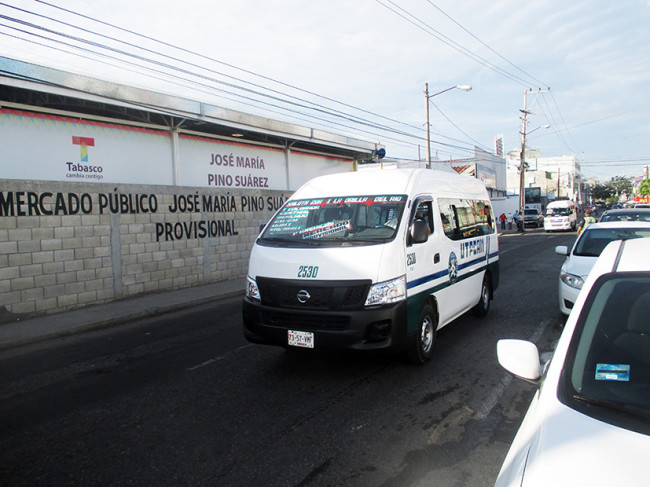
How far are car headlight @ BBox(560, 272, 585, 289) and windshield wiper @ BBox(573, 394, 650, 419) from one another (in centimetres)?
512

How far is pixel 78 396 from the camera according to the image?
4.97 metres

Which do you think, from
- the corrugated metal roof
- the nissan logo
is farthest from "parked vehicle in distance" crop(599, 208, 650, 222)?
the corrugated metal roof

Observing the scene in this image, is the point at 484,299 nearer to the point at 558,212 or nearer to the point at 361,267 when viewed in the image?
the point at 361,267

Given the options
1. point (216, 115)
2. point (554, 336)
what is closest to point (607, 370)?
point (554, 336)

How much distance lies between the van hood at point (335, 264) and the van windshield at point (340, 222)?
17 cm

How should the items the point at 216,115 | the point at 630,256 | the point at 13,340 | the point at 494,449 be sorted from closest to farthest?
the point at 630,256 → the point at 494,449 → the point at 13,340 → the point at 216,115

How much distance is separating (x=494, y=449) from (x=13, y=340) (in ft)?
23.4

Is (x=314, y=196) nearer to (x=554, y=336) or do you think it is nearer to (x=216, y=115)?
(x=554, y=336)

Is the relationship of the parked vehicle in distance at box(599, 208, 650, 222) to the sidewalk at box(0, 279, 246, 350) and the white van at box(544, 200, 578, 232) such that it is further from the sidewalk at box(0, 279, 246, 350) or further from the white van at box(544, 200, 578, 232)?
the white van at box(544, 200, 578, 232)

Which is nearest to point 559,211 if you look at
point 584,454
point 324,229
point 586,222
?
point 586,222

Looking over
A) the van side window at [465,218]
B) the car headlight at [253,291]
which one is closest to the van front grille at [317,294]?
the car headlight at [253,291]

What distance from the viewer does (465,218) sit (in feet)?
23.4

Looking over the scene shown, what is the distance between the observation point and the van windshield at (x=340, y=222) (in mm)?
5195

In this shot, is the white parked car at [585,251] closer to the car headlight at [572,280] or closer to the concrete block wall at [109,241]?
the car headlight at [572,280]
